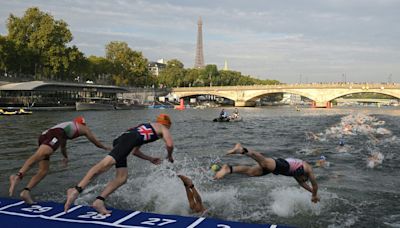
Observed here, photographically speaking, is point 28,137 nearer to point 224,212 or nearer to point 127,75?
point 224,212

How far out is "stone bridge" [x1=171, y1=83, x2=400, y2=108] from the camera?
10144cm

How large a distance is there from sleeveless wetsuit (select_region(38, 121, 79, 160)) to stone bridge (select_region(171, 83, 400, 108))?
102 metres

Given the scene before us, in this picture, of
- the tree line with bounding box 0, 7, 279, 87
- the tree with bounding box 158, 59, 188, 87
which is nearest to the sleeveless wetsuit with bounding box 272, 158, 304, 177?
the tree line with bounding box 0, 7, 279, 87

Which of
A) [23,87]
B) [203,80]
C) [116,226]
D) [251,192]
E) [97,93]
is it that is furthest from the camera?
[203,80]

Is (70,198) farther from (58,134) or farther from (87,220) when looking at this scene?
(58,134)

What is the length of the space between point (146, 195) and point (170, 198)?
98 centimetres

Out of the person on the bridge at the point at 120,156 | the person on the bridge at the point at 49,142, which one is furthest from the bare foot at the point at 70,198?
the person on the bridge at the point at 49,142

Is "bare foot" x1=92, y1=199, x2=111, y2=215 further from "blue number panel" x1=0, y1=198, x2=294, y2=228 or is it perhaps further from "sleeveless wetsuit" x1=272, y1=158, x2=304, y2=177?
"sleeveless wetsuit" x1=272, y1=158, x2=304, y2=177

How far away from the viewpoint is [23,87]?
7281 centimetres

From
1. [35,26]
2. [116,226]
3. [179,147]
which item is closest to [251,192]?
[116,226]

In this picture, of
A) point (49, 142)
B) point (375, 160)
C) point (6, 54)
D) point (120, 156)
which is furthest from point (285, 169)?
point (6, 54)

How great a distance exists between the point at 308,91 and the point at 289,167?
111 meters

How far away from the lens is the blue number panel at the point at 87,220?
295 inches

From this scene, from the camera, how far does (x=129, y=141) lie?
27.7 feet
